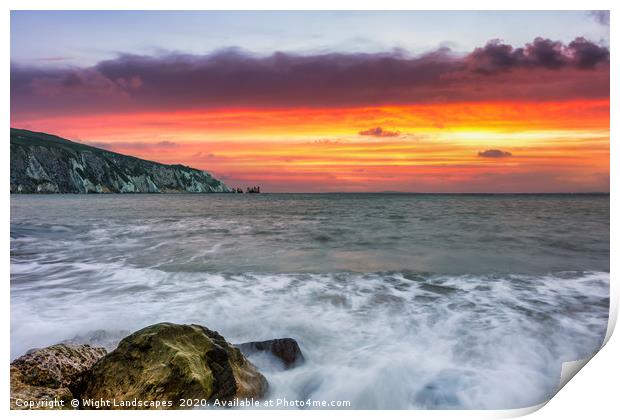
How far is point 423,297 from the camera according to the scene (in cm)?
664

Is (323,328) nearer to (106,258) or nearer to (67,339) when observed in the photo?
(67,339)

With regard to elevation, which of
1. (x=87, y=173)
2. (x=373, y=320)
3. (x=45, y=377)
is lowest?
(x=373, y=320)

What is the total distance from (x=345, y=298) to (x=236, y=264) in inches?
127

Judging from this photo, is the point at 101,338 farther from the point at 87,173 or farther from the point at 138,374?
the point at 87,173

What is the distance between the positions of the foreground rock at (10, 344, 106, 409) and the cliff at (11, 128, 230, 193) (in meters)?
18.0

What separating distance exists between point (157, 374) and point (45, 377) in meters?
0.95

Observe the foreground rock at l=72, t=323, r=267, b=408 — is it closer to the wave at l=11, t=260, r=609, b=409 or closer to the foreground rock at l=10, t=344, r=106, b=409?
the foreground rock at l=10, t=344, r=106, b=409

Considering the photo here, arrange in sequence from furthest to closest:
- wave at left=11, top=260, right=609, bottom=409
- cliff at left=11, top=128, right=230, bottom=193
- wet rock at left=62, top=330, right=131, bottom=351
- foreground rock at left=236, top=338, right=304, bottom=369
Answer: cliff at left=11, top=128, right=230, bottom=193 < wet rock at left=62, top=330, right=131, bottom=351 < foreground rock at left=236, top=338, right=304, bottom=369 < wave at left=11, top=260, right=609, bottom=409

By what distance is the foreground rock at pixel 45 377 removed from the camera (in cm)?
348

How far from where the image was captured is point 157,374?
3.45 meters

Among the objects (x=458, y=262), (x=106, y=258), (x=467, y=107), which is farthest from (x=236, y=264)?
(x=467, y=107)

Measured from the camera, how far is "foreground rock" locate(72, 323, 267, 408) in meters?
3.46

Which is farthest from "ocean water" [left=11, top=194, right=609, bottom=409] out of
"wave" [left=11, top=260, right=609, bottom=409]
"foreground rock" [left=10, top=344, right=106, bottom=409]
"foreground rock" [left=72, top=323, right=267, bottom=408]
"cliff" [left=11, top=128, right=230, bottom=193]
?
"cliff" [left=11, top=128, right=230, bottom=193]

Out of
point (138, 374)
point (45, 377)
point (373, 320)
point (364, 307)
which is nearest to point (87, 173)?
point (364, 307)
